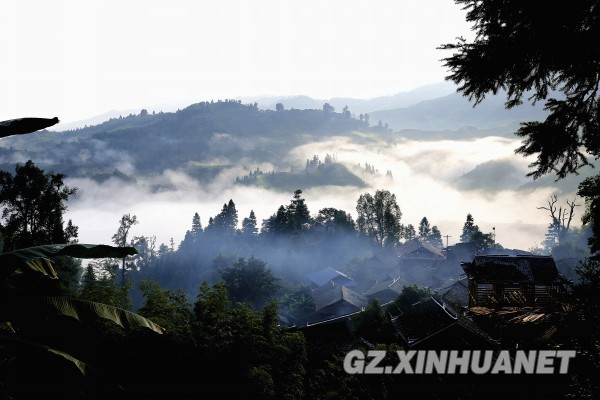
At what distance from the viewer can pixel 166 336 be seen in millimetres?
12320

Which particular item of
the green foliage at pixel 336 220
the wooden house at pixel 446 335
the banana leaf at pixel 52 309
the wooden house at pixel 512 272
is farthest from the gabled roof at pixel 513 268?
the green foliage at pixel 336 220

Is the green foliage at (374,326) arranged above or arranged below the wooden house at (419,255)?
above

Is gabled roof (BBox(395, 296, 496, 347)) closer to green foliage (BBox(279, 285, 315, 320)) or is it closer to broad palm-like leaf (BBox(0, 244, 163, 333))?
broad palm-like leaf (BBox(0, 244, 163, 333))

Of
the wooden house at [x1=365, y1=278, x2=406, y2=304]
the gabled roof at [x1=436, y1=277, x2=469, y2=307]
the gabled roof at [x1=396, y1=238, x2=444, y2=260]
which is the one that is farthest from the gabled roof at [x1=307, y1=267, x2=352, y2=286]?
the gabled roof at [x1=436, y1=277, x2=469, y2=307]

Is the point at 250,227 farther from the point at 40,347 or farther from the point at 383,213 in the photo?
the point at 40,347

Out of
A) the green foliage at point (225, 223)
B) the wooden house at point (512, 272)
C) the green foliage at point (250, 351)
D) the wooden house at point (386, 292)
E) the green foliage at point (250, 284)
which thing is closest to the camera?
the green foliage at point (250, 351)

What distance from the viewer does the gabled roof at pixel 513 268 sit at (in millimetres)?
27202

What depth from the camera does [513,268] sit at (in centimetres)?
2822

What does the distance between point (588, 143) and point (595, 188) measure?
1.25 metres

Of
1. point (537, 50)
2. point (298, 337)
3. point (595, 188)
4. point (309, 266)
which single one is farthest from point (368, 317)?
point (309, 266)

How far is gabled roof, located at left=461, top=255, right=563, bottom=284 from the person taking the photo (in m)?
27.2

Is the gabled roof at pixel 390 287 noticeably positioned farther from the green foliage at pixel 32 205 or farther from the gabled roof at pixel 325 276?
the green foliage at pixel 32 205

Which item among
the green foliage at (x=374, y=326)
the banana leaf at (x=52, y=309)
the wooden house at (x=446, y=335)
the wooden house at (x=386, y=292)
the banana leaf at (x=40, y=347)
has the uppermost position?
the banana leaf at (x=52, y=309)

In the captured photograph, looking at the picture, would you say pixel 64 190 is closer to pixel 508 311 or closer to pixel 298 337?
pixel 298 337
